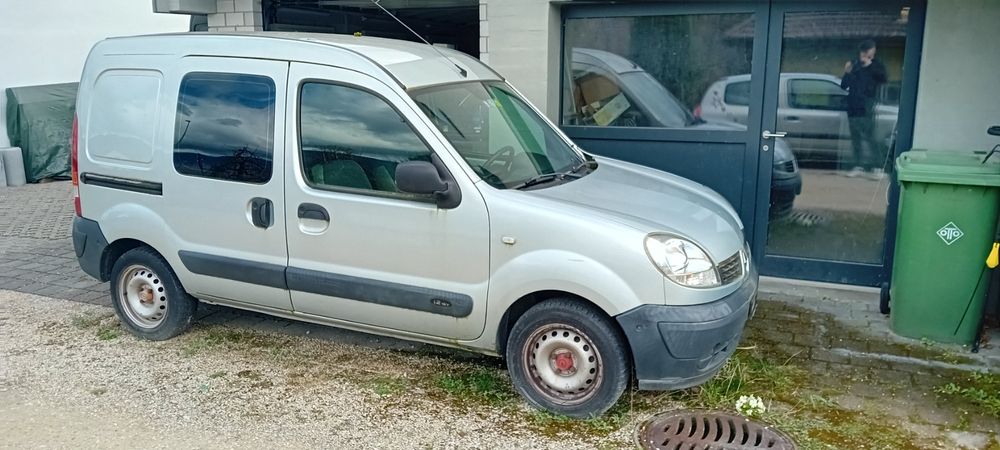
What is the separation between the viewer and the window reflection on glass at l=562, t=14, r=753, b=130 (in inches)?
255

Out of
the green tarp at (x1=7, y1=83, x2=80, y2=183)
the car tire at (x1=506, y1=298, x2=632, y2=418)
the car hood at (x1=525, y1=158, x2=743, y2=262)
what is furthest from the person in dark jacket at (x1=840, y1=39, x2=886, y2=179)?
the green tarp at (x1=7, y1=83, x2=80, y2=183)

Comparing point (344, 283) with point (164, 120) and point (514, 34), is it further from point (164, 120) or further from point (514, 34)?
point (514, 34)

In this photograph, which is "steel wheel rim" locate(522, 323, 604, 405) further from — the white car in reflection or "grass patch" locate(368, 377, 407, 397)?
the white car in reflection

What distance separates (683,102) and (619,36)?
766 mm

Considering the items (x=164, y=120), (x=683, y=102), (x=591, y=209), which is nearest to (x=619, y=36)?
(x=683, y=102)

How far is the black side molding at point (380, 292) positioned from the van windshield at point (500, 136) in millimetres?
663

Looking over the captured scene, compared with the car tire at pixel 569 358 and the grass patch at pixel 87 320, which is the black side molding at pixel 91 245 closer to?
the grass patch at pixel 87 320

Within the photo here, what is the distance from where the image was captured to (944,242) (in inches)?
200

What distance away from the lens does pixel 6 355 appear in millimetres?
5191

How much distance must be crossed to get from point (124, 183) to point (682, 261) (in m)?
3.47

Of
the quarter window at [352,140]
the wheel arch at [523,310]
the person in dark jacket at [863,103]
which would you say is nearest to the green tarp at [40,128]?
the quarter window at [352,140]

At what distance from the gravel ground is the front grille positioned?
0.88 metres

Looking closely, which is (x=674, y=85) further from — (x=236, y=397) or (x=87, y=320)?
(x=87, y=320)

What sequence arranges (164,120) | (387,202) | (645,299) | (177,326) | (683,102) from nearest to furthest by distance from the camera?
(645,299), (387,202), (164,120), (177,326), (683,102)
